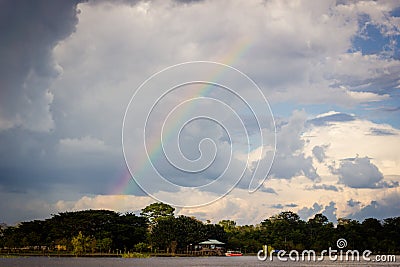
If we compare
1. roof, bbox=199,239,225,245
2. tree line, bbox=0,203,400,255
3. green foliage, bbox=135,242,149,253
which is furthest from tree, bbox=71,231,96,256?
roof, bbox=199,239,225,245

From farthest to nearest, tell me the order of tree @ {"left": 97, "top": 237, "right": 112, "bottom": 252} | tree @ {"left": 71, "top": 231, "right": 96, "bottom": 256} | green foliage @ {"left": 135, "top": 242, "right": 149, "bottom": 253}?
green foliage @ {"left": 135, "top": 242, "right": 149, "bottom": 253} → tree @ {"left": 97, "top": 237, "right": 112, "bottom": 252} → tree @ {"left": 71, "top": 231, "right": 96, "bottom": 256}

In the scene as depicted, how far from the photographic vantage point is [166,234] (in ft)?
357

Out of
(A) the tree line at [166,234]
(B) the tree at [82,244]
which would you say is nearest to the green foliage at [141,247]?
(A) the tree line at [166,234]

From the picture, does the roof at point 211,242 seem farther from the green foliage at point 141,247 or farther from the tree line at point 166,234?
the green foliage at point 141,247

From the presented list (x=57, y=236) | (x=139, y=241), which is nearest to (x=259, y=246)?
(x=139, y=241)

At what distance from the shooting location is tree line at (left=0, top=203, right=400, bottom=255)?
336 ft

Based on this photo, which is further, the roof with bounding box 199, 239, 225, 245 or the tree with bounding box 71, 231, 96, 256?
the roof with bounding box 199, 239, 225, 245

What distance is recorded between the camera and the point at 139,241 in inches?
4373

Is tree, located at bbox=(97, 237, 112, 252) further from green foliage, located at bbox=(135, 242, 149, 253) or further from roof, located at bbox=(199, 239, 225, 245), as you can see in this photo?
roof, located at bbox=(199, 239, 225, 245)

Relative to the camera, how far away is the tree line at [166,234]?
4033 inches

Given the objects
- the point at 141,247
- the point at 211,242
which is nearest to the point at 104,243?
the point at 141,247

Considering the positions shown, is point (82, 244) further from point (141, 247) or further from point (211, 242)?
point (211, 242)

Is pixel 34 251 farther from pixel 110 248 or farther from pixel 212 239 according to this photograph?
pixel 212 239

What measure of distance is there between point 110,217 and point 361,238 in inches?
2314
